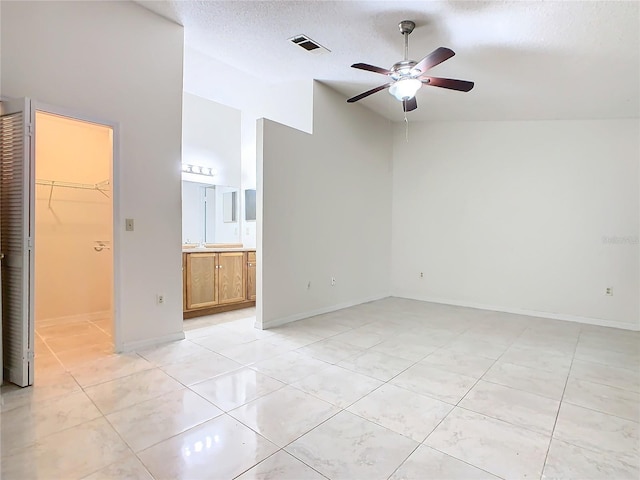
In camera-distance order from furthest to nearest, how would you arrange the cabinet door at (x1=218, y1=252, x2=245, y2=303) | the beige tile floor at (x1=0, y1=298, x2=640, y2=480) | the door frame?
the cabinet door at (x1=218, y1=252, x2=245, y2=303) → the door frame → the beige tile floor at (x1=0, y1=298, x2=640, y2=480)

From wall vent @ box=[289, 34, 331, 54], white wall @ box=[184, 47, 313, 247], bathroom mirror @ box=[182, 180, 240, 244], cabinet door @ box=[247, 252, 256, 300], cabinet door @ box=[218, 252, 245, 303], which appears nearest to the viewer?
wall vent @ box=[289, 34, 331, 54]

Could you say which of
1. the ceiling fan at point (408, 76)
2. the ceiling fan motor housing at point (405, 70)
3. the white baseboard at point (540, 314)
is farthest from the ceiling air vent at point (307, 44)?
the white baseboard at point (540, 314)

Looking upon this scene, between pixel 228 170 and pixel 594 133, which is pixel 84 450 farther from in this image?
pixel 594 133

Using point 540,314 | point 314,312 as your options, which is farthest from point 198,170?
point 540,314

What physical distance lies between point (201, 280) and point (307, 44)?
3040 mm

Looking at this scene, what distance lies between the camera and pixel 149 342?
326 centimetres

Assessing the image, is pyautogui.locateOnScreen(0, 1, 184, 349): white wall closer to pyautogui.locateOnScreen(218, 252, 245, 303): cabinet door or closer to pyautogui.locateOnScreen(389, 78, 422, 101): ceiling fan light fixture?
→ pyautogui.locateOnScreen(218, 252, 245, 303): cabinet door

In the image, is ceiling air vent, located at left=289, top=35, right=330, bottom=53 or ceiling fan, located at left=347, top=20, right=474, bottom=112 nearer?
ceiling fan, located at left=347, top=20, right=474, bottom=112

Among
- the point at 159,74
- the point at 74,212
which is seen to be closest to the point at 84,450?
the point at 159,74

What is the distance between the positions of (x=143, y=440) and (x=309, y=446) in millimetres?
884

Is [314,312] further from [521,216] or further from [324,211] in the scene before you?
[521,216]

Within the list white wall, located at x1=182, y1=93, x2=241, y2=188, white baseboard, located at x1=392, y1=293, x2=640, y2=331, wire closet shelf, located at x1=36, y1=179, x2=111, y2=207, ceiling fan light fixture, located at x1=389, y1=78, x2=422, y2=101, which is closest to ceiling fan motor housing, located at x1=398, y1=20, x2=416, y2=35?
ceiling fan light fixture, located at x1=389, y1=78, x2=422, y2=101

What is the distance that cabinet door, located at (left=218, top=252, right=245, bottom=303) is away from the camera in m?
4.66

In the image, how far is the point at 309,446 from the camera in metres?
1.80
